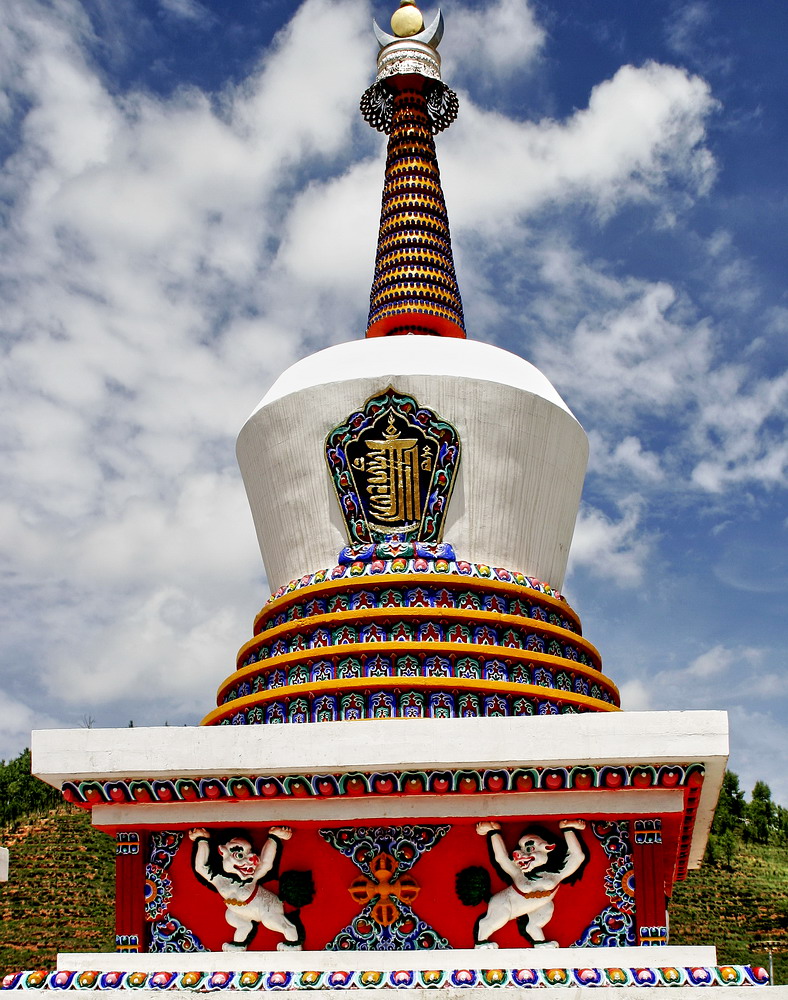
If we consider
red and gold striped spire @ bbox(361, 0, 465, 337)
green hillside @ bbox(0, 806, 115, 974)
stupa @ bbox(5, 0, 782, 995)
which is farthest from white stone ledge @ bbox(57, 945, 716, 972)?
green hillside @ bbox(0, 806, 115, 974)

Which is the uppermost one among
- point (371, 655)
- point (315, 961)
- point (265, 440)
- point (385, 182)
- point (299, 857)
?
point (385, 182)

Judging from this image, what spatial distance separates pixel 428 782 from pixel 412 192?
7200 mm

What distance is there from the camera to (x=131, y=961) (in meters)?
5.60

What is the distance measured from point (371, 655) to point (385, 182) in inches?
242

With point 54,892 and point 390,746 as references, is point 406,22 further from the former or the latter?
point 54,892

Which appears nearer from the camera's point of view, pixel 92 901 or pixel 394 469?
pixel 394 469

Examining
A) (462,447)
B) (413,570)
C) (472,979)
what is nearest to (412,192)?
(462,447)

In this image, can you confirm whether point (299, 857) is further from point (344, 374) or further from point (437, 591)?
point (344, 374)

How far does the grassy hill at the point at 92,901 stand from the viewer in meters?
19.0

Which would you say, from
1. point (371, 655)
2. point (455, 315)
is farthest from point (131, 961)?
point (455, 315)

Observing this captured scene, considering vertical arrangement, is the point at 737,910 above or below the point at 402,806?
above

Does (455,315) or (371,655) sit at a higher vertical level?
(455,315)

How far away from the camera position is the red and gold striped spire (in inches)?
417

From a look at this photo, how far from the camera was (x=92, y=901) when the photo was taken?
20.3m
